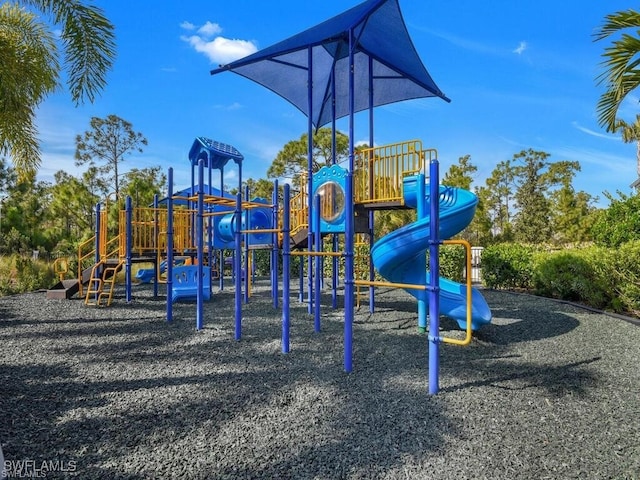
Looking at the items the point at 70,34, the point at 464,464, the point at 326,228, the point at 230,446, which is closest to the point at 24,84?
the point at 70,34

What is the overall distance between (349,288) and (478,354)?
1935 mm

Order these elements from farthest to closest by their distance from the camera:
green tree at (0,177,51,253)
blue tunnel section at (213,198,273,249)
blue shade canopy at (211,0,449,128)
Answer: green tree at (0,177,51,253) → blue tunnel section at (213,198,273,249) → blue shade canopy at (211,0,449,128)

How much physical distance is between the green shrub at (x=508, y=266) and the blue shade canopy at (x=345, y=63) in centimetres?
515

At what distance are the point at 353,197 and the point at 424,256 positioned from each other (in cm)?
178

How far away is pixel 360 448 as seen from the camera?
9.44 ft

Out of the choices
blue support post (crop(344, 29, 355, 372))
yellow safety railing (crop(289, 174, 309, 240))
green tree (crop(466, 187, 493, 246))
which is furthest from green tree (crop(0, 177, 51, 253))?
green tree (crop(466, 187, 493, 246))

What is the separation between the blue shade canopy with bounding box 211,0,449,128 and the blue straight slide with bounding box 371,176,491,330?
10.5ft

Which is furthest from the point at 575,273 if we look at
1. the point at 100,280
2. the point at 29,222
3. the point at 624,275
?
the point at 29,222

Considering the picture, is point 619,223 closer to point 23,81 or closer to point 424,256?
point 424,256

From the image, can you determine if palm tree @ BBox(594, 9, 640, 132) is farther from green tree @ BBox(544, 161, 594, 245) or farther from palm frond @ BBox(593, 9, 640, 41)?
green tree @ BBox(544, 161, 594, 245)

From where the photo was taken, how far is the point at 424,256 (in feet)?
20.8

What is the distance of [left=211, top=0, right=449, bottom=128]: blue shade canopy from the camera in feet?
23.3

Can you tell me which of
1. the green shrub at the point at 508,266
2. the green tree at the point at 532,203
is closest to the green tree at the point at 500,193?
the green tree at the point at 532,203

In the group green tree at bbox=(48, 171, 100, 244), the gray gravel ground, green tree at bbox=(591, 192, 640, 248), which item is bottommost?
the gray gravel ground
